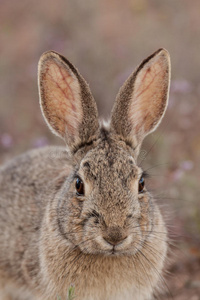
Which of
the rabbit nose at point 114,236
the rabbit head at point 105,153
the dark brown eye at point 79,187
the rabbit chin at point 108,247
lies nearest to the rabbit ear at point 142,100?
the rabbit head at point 105,153

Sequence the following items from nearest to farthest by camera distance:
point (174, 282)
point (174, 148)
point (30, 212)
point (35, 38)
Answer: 1. point (30, 212)
2. point (174, 282)
3. point (174, 148)
4. point (35, 38)

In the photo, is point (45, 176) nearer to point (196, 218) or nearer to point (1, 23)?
point (196, 218)

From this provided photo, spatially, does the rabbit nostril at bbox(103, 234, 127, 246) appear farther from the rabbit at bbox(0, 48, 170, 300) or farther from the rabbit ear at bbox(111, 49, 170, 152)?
the rabbit ear at bbox(111, 49, 170, 152)

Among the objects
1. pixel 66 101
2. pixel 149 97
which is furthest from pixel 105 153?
pixel 149 97

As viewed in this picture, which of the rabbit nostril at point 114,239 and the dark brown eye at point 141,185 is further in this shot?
the dark brown eye at point 141,185

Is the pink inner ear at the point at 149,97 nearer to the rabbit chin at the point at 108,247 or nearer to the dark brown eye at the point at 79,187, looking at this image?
the dark brown eye at the point at 79,187

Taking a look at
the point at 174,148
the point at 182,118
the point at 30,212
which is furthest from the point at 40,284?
the point at 182,118

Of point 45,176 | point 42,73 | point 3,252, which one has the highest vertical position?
point 42,73
